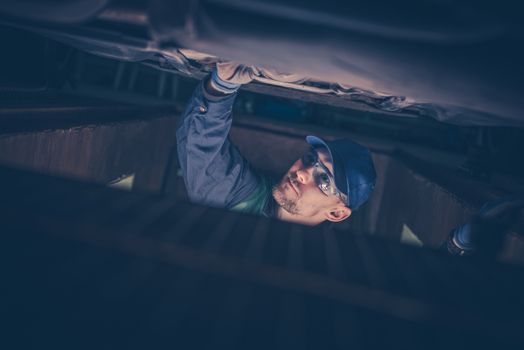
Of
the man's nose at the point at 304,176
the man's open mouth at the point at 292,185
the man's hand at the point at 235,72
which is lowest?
the man's open mouth at the point at 292,185

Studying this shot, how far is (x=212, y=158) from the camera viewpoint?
165 centimetres

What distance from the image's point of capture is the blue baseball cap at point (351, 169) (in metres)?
1.74

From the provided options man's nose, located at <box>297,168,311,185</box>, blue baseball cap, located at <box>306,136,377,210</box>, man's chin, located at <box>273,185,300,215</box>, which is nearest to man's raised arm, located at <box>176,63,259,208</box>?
man's chin, located at <box>273,185,300,215</box>

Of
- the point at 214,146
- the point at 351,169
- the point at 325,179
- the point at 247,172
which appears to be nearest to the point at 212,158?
the point at 214,146

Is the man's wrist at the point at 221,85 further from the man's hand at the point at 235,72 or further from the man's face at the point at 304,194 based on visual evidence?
the man's face at the point at 304,194

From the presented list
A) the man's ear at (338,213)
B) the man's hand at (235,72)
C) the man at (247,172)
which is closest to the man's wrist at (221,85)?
the man at (247,172)

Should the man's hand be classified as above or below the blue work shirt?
above

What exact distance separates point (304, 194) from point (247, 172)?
41 cm

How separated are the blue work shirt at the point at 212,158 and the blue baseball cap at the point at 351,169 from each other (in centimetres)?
50

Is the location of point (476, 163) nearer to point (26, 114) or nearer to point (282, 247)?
point (282, 247)

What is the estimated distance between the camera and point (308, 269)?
53 centimetres

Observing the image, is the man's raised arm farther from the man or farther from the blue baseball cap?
the blue baseball cap

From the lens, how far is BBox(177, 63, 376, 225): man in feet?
4.96

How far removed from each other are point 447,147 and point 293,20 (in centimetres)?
284
